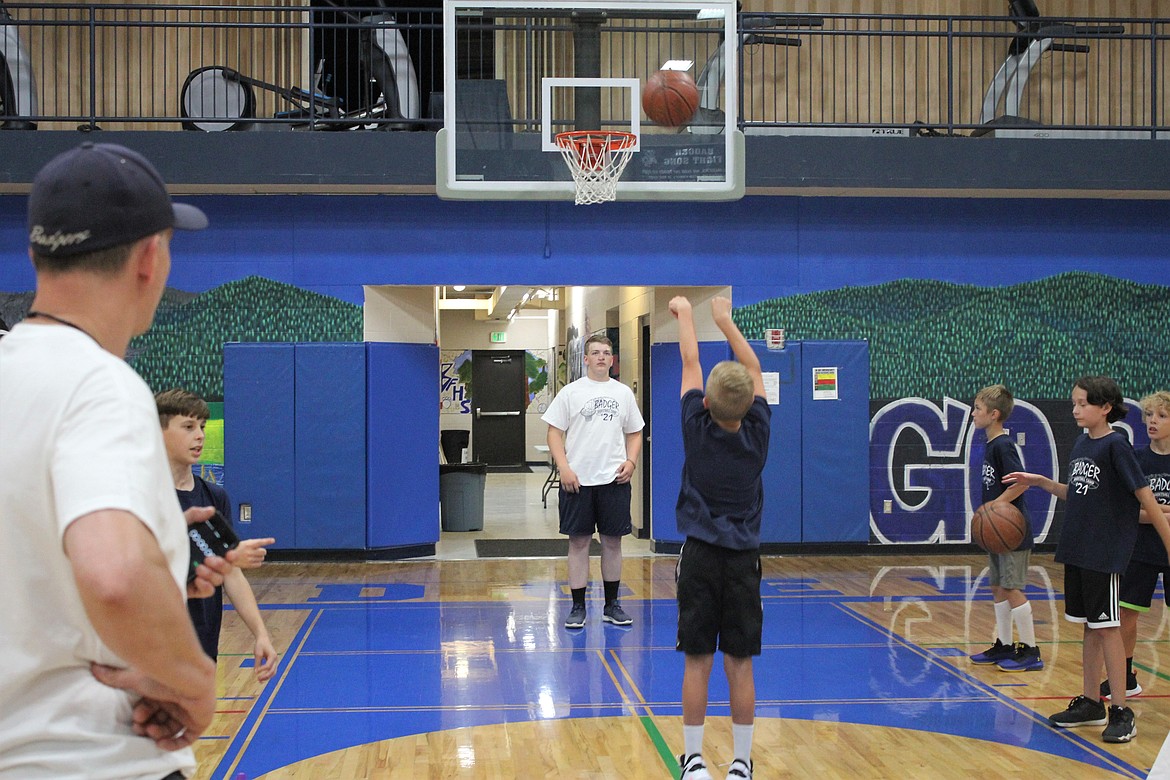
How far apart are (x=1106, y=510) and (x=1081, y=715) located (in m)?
0.99

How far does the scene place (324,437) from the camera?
10.0 meters

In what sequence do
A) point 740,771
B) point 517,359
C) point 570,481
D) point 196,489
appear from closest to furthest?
point 196,489, point 740,771, point 570,481, point 517,359

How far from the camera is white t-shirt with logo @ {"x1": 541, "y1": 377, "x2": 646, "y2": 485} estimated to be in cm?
718

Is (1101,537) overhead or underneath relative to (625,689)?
overhead

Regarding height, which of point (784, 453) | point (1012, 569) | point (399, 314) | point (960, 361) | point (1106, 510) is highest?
point (399, 314)

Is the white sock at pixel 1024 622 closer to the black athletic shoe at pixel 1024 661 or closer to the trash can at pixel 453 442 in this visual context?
the black athletic shoe at pixel 1024 661

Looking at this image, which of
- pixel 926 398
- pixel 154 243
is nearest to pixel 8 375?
pixel 154 243

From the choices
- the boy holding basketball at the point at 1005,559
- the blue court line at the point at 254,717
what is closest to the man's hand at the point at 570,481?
the blue court line at the point at 254,717

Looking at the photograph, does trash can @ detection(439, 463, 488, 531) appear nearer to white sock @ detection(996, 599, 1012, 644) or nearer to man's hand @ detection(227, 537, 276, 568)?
white sock @ detection(996, 599, 1012, 644)

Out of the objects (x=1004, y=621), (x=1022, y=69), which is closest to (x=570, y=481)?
(x=1004, y=621)

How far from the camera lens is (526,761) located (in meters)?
4.71

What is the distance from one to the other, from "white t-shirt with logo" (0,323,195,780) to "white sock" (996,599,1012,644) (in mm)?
5869

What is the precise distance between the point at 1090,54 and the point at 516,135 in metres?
7.51

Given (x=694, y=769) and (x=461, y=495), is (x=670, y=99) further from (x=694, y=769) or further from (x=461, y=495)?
(x=461, y=495)
